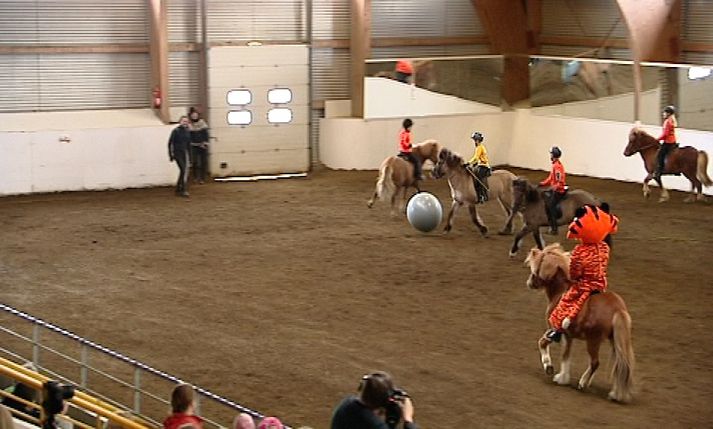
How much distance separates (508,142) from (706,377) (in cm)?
1830

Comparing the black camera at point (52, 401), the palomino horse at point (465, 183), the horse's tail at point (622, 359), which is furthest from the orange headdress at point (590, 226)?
the palomino horse at point (465, 183)

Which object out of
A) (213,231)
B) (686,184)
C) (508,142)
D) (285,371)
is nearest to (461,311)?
(285,371)

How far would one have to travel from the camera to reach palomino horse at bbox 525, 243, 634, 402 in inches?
482

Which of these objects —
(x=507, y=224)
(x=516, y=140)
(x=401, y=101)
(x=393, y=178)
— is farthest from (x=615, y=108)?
(x=507, y=224)

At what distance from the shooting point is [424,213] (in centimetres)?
2080

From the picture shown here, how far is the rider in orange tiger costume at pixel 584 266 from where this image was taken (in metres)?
12.5

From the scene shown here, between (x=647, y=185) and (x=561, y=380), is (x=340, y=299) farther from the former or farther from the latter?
(x=647, y=185)

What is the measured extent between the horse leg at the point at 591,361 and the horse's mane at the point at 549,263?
0.81m

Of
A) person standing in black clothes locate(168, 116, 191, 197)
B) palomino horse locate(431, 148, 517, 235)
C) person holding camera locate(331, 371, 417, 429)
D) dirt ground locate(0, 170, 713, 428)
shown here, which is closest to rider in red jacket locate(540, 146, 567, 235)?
dirt ground locate(0, 170, 713, 428)

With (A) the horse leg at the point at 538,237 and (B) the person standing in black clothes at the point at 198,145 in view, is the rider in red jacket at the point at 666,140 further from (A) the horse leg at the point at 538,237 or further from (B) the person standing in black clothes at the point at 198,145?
(B) the person standing in black clothes at the point at 198,145

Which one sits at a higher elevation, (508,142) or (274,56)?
(274,56)

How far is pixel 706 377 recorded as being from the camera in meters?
13.4

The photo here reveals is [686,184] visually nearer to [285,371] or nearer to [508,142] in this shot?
[508,142]

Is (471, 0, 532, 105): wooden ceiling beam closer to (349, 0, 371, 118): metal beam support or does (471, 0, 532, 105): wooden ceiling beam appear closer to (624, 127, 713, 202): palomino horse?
(349, 0, 371, 118): metal beam support
